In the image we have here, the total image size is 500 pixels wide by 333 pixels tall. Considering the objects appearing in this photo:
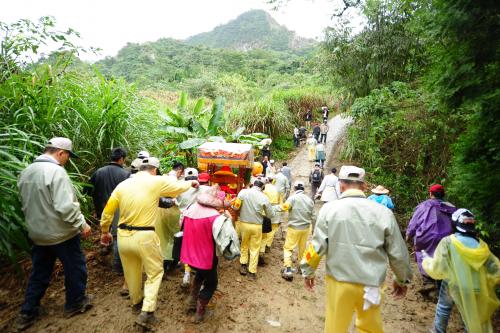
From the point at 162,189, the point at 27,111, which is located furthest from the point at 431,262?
the point at 27,111

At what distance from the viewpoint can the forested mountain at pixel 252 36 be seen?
72.4 metres

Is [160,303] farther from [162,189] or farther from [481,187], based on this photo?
[481,187]

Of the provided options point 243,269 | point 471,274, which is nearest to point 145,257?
point 243,269

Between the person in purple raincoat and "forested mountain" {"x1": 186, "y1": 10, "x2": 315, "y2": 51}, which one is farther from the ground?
"forested mountain" {"x1": 186, "y1": 10, "x2": 315, "y2": 51}

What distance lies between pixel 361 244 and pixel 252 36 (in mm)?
79648

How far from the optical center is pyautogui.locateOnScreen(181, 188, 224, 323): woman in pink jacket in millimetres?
3252

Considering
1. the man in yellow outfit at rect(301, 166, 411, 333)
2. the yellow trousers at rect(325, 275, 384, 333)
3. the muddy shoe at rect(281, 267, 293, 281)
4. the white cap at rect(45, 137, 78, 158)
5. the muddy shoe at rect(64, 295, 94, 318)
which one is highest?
the white cap at rect(45, 137, 78, 158)

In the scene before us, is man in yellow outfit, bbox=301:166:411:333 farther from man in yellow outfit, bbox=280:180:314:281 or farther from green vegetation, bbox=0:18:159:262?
green vegetation, bbox=0:18:159:262

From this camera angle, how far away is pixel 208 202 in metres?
3.34

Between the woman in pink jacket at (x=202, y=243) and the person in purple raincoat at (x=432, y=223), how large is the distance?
2929 mm

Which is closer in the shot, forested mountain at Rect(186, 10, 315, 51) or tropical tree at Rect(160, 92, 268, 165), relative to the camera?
tropical tree at Rect(160, 92, 268, 165)

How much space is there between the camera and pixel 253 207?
491cm

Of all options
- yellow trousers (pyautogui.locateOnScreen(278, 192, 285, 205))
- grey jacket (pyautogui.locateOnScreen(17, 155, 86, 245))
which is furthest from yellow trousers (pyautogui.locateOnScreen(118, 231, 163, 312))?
yellow trousers (pyautogui.locateOnScreen(278, 192, 285, 205))

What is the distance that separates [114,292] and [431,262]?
147 inches
